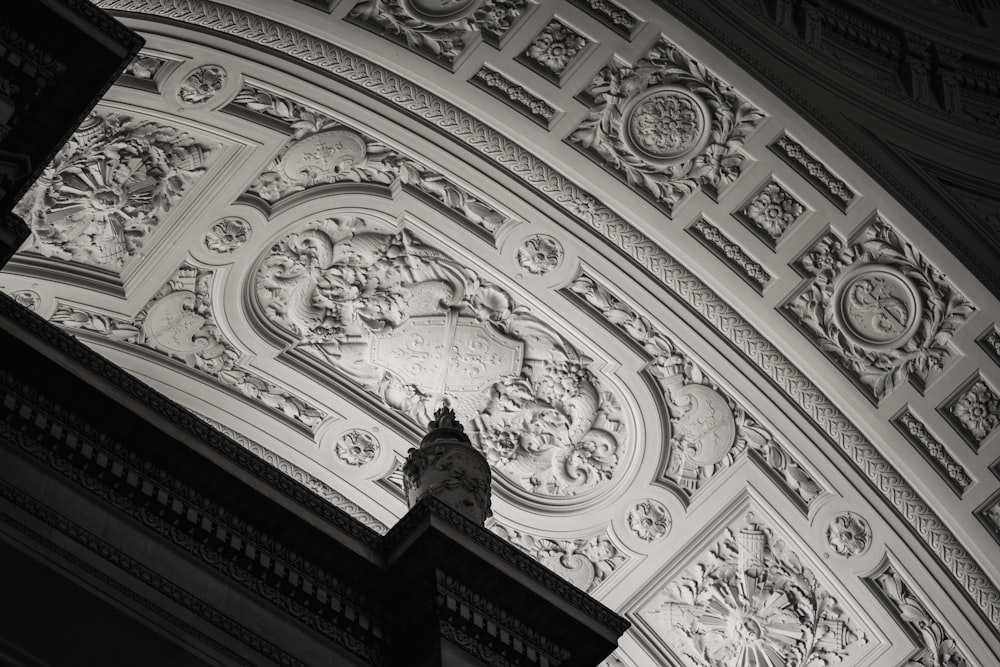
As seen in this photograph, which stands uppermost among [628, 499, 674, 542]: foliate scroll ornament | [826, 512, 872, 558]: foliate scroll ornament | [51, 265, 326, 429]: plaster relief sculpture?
[51, 265, 326, 429]: plaster relief sculpture

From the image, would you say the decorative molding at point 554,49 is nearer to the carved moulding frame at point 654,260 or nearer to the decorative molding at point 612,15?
the decorative molding at point 612,15

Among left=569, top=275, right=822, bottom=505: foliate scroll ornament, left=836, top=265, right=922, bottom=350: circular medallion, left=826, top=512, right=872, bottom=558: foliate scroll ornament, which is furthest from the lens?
left=826, top=512, right=872, bottom=558: foliate scroll ornament

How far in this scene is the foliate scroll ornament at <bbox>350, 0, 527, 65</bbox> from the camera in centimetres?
1057

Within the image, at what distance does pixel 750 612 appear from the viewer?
1230 centimetres

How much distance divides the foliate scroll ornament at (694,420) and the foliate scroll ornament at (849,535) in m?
0.33

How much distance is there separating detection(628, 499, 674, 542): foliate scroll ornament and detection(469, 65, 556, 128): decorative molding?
3.61 meters

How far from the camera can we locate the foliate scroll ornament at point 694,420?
38.1 ft

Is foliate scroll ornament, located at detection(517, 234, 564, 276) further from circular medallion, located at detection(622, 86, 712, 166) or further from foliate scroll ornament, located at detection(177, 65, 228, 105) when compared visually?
foliate scroll ornament, located at detection(177, 65, 228, 105)

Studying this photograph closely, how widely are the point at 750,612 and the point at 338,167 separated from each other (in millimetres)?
5558

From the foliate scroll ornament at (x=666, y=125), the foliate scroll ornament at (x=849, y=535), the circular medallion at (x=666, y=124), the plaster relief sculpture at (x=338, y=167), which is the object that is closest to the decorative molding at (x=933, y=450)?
the foliate scroll ornament at (x=849, y=535)

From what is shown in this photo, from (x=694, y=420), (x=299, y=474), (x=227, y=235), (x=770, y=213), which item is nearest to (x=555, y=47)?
(x=770, y=213)

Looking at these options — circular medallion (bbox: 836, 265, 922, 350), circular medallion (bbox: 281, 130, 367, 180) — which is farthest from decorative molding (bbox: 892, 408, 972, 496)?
circular medallion (bbox: 281, 130, 367, 180)

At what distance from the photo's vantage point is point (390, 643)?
5578 mm

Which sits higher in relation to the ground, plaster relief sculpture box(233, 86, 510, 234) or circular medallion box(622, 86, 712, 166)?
plaster relief sculpture box(233, 86, 510, 234)
